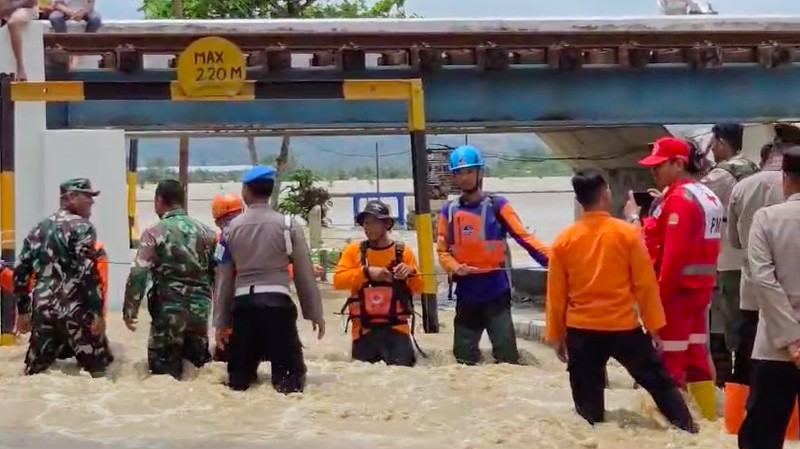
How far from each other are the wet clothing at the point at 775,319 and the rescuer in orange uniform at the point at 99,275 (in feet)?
15.9

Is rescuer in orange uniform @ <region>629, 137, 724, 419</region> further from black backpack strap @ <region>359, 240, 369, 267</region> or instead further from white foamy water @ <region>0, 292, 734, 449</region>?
black backpack strap @ <region>359, 240, 369, 267</region>

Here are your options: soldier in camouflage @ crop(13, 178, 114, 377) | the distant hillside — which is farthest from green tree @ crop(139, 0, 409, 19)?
soldier in camouflage @ crop(13, 178, 114, 377)

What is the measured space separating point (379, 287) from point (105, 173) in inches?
235

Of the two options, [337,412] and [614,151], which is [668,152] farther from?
[614,151]

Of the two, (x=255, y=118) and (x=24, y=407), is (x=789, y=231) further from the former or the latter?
(x=255, y=118)

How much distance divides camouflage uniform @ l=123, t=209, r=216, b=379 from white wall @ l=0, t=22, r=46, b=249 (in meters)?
4.87

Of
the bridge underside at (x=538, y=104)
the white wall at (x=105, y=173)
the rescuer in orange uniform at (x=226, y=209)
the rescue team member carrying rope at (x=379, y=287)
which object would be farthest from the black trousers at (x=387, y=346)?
the bridge underside at (x=538, y=104)

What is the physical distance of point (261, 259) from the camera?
780 cm

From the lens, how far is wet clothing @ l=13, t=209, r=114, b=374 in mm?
8547

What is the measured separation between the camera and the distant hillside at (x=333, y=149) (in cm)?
3759

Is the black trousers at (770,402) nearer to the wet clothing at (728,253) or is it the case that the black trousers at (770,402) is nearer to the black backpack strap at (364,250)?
the wet clothing at (728,253)

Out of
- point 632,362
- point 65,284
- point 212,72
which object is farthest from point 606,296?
point 212,72

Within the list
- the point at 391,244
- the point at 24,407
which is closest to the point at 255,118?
the point at 391,244

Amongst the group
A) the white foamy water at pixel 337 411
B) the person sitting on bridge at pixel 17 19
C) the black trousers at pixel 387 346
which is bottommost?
the white foamy water at pixel 337 411
